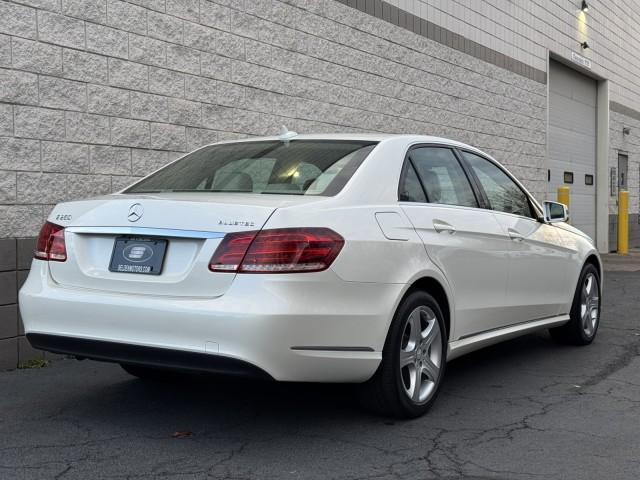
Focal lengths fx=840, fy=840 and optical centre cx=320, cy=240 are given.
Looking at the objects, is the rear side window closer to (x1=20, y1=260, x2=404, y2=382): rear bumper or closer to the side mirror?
(x1=20, y1=260, x2=404, y2=382): rear bumper

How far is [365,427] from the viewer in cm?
437

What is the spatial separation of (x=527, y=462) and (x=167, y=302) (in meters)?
1.81

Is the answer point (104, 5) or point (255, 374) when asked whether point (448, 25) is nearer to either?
point (104, 5)

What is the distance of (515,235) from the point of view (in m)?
5.70

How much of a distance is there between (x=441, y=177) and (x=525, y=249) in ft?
3.41

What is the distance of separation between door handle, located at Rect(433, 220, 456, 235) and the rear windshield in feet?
1.87

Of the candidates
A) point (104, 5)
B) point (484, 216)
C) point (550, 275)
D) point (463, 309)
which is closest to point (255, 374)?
point (463, 309)

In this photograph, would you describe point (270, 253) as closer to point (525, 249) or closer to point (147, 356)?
point (147, 356)

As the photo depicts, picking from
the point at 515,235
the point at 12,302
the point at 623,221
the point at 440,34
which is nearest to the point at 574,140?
the point at 623,221

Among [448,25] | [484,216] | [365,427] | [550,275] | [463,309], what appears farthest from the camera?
[448,25]

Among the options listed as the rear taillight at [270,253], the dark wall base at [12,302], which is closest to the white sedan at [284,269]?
the rear taillight at [270,253]

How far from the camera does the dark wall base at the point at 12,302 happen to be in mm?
6000

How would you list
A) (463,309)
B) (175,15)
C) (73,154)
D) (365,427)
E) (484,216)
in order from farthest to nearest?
(175,15), (73,154), (484,216), (463,309), (365,427)

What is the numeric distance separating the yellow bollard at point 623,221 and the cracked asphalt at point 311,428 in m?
13.4
